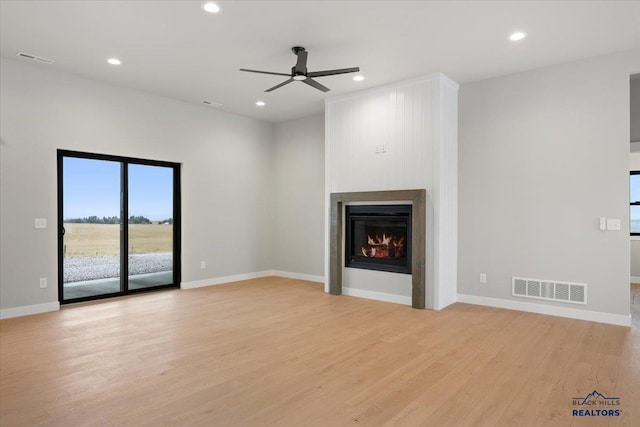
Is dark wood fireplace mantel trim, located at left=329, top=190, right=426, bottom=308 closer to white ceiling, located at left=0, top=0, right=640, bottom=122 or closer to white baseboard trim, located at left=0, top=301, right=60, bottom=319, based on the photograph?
white ceiling, located at left=0, top=0, right=640, bottom=122

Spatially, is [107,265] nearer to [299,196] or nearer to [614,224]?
[299,196]

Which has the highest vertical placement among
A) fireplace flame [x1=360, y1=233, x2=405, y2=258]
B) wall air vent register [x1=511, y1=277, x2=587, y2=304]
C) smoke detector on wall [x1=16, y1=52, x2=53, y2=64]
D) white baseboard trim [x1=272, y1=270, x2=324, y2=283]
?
smoke detector on wall [x1=16, y1=52, x2=53, y2=64]

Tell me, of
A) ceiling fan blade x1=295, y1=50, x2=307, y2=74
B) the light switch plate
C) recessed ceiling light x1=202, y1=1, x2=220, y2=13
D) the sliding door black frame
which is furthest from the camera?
the sliding door black frame

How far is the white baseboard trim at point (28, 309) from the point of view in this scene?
14.7 feet

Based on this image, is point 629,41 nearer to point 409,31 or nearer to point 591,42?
point 591,42

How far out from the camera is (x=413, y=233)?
16.4ft

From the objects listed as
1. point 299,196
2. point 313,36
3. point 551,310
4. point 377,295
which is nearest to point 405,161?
point 377,295

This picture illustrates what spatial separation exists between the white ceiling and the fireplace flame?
221 centimetres

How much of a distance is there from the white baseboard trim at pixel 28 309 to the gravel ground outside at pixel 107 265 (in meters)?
0.42

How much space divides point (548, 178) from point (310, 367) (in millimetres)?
3652

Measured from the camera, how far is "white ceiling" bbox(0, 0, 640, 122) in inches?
133
